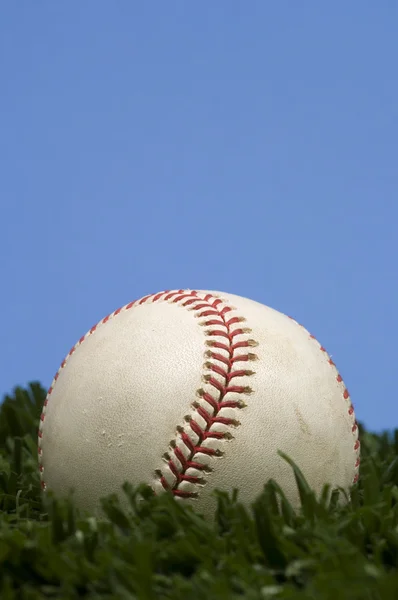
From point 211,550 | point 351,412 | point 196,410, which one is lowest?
point 211,550

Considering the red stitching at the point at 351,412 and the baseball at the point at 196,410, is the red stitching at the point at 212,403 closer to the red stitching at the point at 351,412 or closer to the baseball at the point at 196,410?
the baseball at the point at 196,410

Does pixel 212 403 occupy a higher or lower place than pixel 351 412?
lower

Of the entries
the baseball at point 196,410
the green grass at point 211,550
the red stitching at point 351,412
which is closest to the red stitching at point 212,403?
the baseball at point 196,410

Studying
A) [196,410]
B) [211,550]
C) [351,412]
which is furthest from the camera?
[351,412]

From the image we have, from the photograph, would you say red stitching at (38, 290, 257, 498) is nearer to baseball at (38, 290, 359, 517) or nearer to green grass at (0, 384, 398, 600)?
baseball at (38, 290, 359, 517)

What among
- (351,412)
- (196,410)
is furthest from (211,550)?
(351,412)

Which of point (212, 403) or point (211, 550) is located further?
point (212, 403)

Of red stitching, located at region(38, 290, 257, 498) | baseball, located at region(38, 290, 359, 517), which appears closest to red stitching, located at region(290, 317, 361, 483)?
baseball, located at region(38, 290, 359, 517)

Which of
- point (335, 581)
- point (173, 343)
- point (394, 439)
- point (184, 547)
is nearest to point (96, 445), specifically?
point (173, 343)

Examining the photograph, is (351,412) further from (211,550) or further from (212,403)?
(211,550)
